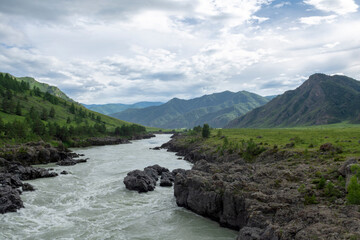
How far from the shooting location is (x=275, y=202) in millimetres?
28578

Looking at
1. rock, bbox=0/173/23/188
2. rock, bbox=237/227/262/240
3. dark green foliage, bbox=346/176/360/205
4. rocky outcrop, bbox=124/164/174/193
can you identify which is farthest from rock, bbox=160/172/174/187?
dark green foliage, bbox=346/176/360/205

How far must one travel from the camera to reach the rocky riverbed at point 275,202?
867 inches

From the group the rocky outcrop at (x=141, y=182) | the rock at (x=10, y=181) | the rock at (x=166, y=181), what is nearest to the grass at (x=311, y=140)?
the rock at (x=166, y=181)

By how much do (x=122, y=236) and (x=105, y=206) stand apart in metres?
11.9

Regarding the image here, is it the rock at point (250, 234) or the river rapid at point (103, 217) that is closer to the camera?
the rock at point (250, 234)

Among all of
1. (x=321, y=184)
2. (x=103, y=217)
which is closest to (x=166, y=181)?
(x=103, y=217)

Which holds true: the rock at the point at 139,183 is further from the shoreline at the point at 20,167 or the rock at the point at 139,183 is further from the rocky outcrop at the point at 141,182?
the shoreline at the point at 20,167

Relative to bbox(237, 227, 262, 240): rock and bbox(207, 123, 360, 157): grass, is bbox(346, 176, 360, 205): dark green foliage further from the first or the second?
bbox(207, 123, 360, 157): grass

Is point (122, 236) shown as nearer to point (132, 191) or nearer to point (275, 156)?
point (132, 191)

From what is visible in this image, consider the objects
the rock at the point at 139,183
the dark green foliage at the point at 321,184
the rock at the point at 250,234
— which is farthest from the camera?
the rock at the point at 139,183

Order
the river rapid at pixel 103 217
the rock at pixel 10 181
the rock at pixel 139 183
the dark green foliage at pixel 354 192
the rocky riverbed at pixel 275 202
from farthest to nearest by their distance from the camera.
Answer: the rock at pixel 139 183 → the rock at pixel 10 181 → the river rapid at pixel 103 217 → the dark green foliage at pixel 354 192 → the rocky riverbed at pixel 275 202

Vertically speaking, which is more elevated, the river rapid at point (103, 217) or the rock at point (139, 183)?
the rock at point (139, 183)

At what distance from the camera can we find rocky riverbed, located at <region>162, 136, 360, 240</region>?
2203cm

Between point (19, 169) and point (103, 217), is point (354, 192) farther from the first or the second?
point (19, 169)
